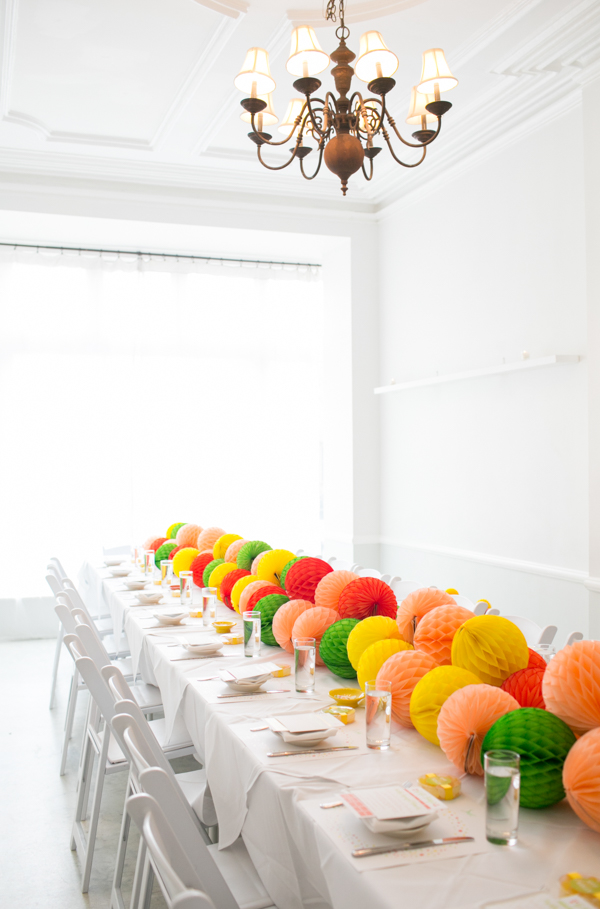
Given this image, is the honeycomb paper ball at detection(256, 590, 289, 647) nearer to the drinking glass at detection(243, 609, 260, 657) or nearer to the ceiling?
the drinking glass at detection(243, 609, 260, 657)

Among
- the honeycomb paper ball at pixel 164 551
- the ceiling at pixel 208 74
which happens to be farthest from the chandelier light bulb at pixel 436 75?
the honeycomb paper ball at pixel 164 551

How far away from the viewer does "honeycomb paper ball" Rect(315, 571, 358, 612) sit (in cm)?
244

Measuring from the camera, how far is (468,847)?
1204 millimetres

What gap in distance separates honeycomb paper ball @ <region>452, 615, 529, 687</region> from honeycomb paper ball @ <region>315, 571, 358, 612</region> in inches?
30.3

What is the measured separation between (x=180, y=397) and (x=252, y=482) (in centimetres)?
105

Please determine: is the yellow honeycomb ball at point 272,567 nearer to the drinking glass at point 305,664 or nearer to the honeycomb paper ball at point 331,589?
the honeycomb paper ball at point 331,589

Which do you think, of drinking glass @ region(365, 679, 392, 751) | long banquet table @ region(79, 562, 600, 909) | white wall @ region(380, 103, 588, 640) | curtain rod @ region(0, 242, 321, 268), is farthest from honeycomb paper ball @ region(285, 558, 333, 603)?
curtain rod @ region(0, 242, 321, 268)

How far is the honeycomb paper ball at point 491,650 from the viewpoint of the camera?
1641 millimetres

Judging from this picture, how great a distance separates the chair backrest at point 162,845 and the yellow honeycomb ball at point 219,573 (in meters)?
2.12

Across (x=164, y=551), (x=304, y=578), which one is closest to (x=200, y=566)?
(x=164, y=551)

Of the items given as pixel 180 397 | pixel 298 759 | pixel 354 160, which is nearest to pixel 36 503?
pixel 180 397

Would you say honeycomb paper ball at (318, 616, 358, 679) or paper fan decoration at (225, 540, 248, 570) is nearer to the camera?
honeycomb paper ball at (318, 616, 358, 679)

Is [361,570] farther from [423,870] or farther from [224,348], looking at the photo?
[224,348]

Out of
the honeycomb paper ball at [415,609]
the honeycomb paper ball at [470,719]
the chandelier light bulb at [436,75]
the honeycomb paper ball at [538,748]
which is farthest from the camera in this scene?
the chandelier light bulb at [436,75]
